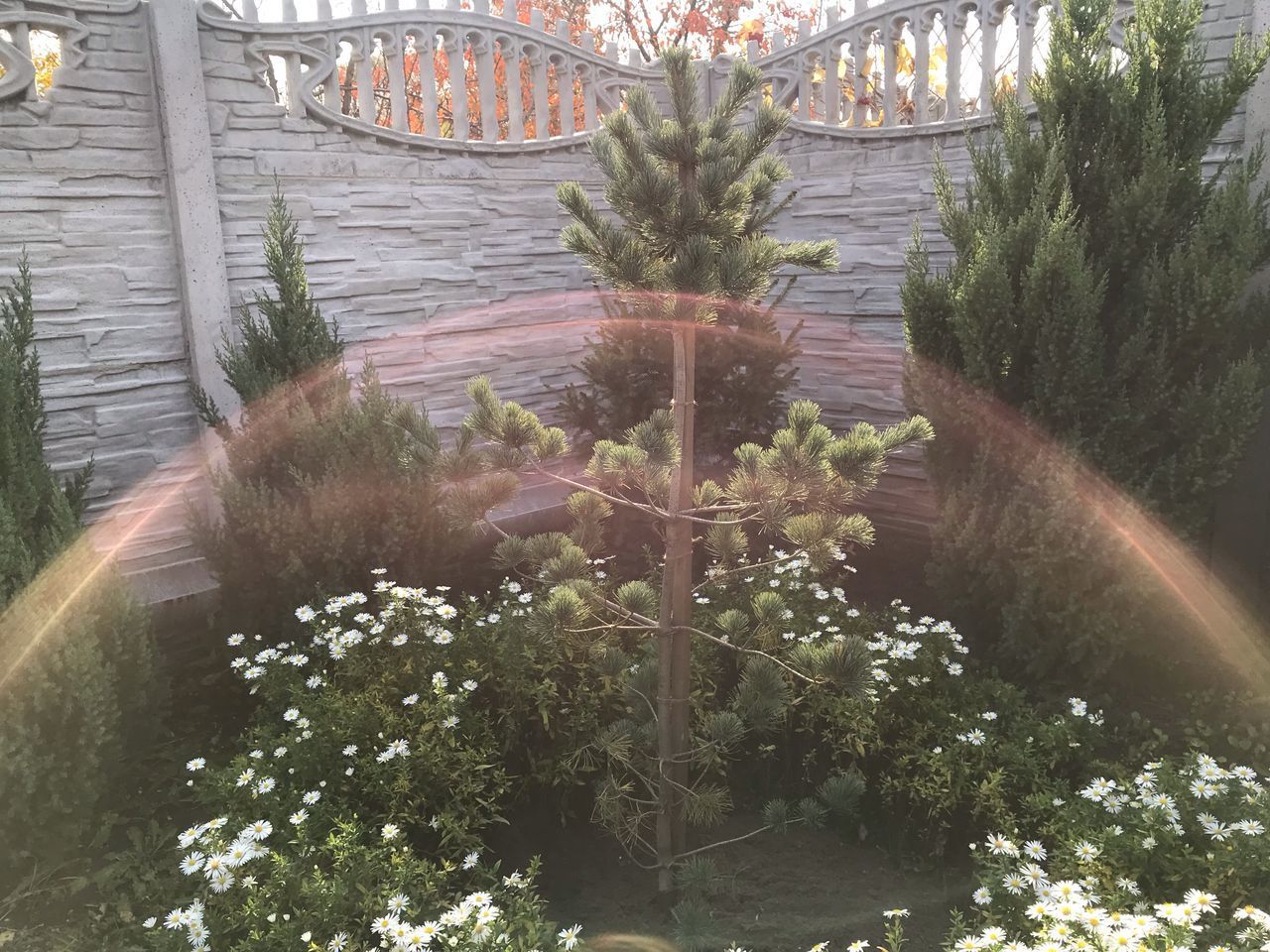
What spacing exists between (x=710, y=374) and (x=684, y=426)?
231cm

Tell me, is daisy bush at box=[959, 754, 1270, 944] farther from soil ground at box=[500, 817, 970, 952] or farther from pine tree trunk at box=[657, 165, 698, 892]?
pine tree trunk at box=[657, 165, 698, 892]

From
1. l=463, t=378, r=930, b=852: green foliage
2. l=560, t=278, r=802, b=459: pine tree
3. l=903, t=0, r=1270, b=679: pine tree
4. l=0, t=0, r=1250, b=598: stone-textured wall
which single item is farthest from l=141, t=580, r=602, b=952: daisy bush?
l=903, t=0, r=1270, b=679: pine tree

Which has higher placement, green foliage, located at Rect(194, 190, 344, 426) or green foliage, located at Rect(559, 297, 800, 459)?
green foliage, located at Rect(194, 190, 344, 426)

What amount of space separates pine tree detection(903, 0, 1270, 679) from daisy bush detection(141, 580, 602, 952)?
1.92 metres

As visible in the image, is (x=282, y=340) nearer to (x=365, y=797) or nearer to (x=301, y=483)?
(x=301, y=483)

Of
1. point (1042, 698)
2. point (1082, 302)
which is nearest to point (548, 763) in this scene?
point (1042, 698)

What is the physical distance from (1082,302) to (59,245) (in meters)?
3.98

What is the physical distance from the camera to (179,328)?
414 centimetres

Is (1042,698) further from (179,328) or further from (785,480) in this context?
(179,328)

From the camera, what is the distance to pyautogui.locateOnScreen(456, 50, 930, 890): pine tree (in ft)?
7.70

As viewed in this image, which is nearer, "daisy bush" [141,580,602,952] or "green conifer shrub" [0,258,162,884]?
"daisy bush" [141,580,602,952]

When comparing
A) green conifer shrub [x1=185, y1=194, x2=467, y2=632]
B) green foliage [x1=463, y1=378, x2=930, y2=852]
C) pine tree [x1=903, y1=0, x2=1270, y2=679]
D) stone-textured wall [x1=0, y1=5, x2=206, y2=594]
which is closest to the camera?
green foliage [x1=463, y1=378, x2=930, y2=852]

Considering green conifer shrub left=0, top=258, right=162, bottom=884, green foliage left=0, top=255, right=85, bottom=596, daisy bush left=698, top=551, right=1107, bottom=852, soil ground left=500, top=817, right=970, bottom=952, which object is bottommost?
soil ground left=500, top=817, right=970, bottom=952

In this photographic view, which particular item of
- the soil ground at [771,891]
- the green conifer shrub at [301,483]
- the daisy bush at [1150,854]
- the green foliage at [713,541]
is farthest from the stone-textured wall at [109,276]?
the daisy bush at [1150,854]
